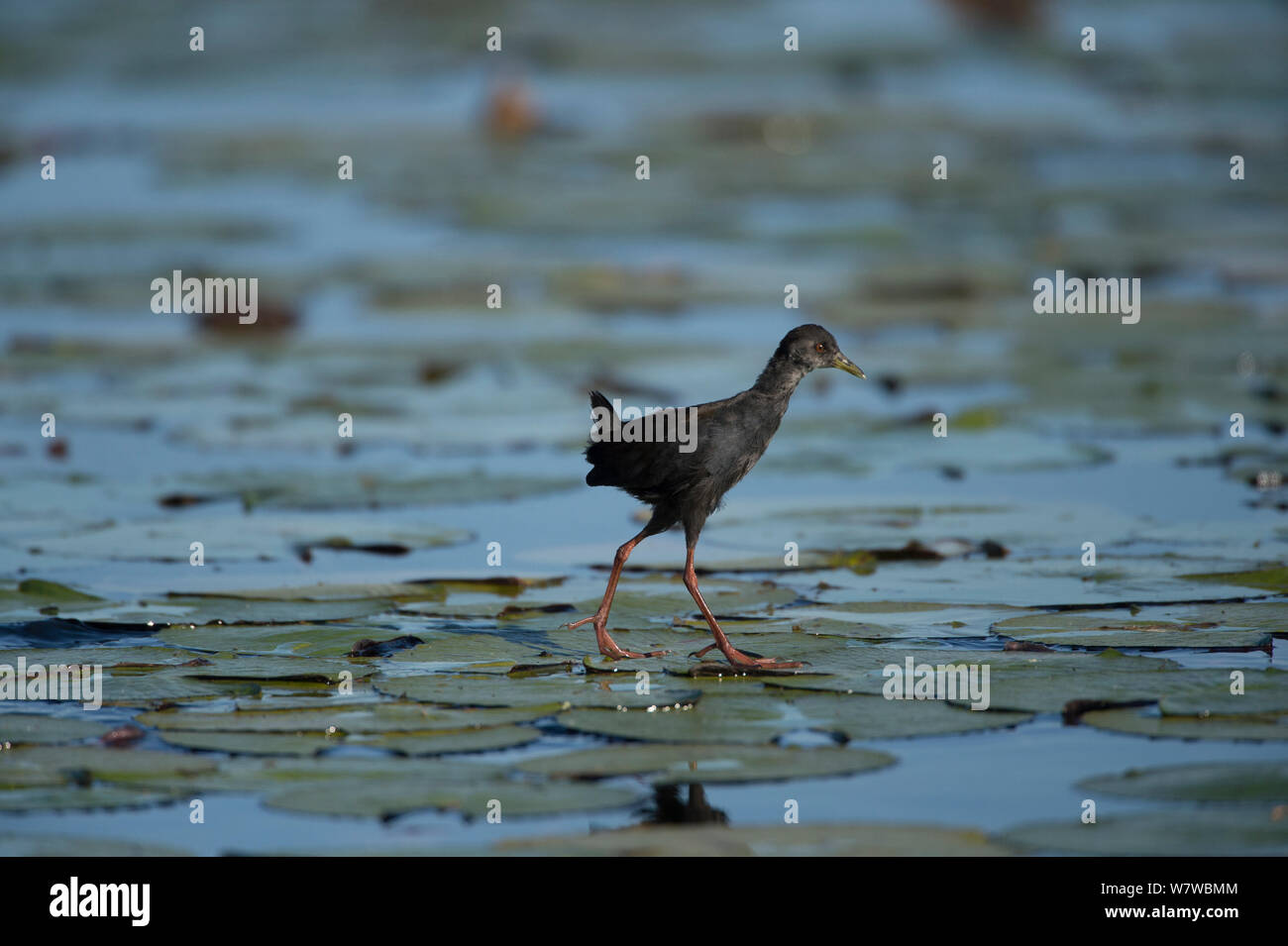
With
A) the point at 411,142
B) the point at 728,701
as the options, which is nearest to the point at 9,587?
the point at 728,701

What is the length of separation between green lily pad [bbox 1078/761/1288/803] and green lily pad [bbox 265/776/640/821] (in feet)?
5.18

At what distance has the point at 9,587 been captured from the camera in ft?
28.2

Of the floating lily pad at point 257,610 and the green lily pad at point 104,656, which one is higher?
the floating lily pad at point 257,610

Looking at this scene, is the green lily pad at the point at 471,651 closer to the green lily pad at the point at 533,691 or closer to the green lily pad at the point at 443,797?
the green lily pad at the point at 533,691

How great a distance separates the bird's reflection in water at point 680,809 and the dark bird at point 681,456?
4.90 feet

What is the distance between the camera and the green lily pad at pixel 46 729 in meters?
6.27

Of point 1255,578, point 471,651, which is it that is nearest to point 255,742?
point 471,651

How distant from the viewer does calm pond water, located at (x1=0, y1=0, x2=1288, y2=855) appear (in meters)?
5.97

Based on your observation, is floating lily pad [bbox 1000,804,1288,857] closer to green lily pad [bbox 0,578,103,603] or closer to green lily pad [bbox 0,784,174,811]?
green lily pad [bbox 0,784,174,811]

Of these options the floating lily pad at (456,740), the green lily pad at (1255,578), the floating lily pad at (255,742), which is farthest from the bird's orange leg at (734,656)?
the green lily pad at (1255,578)

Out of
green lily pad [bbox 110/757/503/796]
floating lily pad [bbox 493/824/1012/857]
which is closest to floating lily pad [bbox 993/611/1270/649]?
floating lily pad [bbox 493/824/1012/857]

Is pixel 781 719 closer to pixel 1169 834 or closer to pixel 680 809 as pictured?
pixel 680 809
